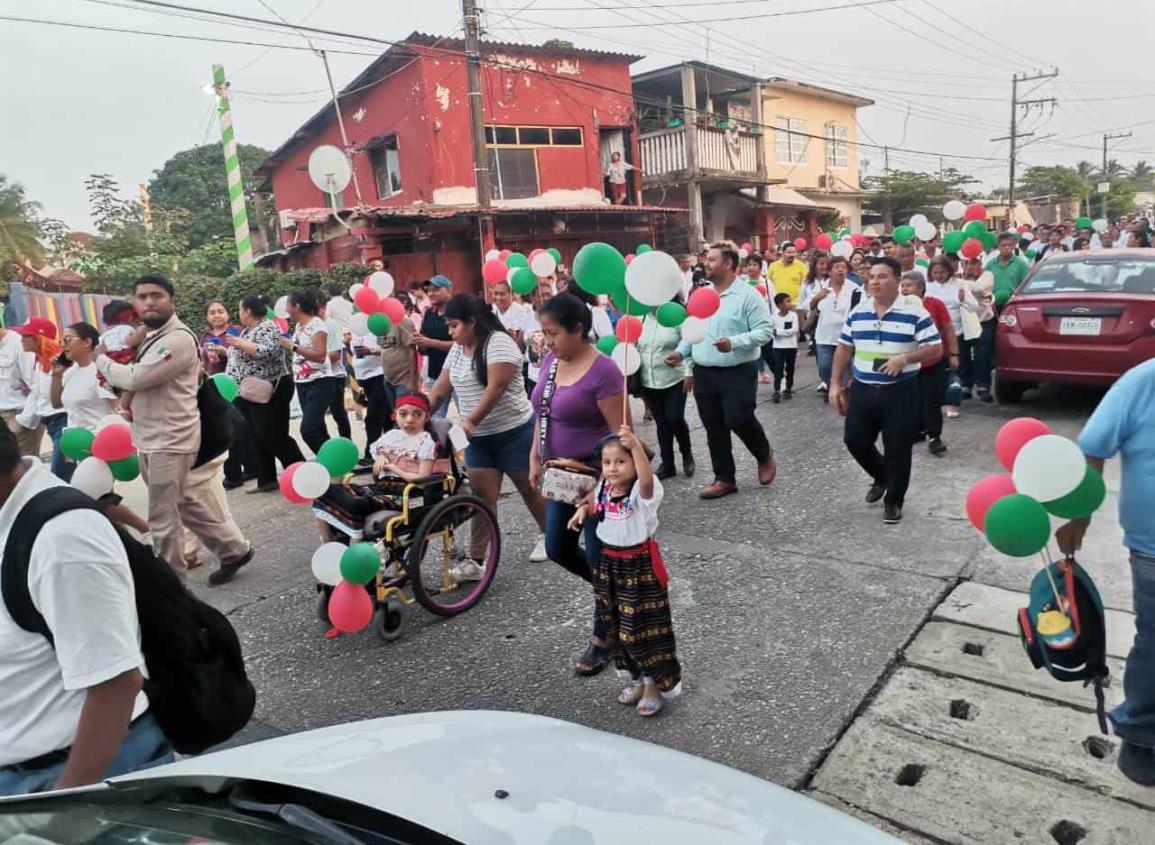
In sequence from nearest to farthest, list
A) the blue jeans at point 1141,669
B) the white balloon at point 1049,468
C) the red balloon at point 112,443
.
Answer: the white balloon at point 1049,468 → the blue jeans at point 1141,669 → the red balloon at point 112,443

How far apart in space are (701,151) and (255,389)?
15978 mm

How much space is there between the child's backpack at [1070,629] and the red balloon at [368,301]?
534 centimetres

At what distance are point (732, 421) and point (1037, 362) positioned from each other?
3.42 meters

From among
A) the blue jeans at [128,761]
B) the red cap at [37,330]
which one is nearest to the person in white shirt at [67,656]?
the blue jeans at [128,761]

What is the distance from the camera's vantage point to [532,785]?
1.70 metres

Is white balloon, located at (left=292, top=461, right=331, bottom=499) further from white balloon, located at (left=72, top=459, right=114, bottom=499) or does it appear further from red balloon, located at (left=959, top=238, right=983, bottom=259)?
red balloon, located at (left=959, top=238, right=983, bottom=259)

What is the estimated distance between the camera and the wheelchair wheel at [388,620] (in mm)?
4051

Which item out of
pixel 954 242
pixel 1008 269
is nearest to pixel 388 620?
pixel 1008 269

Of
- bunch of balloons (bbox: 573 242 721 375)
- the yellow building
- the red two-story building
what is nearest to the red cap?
bunch of balloons (bbox: 573 242 721 375)

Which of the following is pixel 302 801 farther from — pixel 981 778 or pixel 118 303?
pixel 118 303

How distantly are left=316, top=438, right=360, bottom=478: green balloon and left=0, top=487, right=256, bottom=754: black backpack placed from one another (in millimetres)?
1846

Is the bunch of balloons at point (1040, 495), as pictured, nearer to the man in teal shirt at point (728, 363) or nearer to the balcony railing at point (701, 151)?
the man in teal shirt at point (728, 363)

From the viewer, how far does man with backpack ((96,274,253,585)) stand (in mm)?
4457

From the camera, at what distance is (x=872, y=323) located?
5055 millimetres
